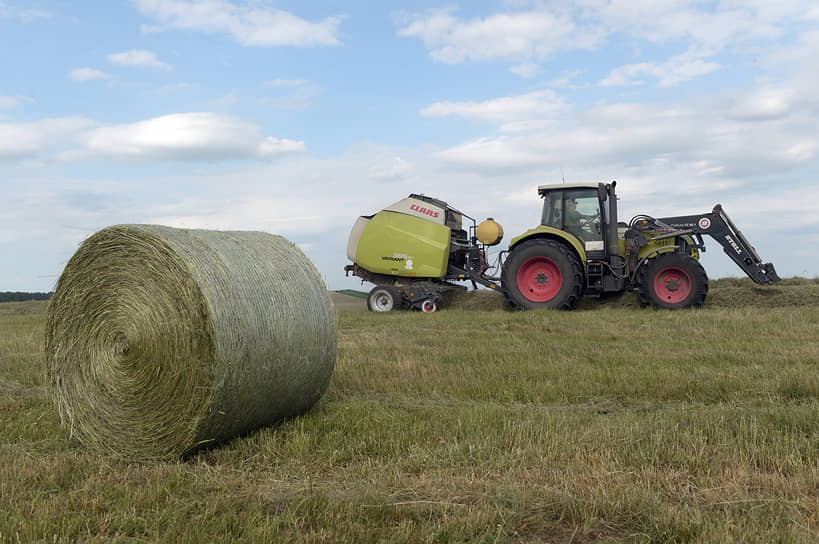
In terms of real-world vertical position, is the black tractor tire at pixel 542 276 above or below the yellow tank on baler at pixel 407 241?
below

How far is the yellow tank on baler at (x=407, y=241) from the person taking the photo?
45.0 ft

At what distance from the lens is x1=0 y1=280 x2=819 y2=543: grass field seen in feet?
9.66

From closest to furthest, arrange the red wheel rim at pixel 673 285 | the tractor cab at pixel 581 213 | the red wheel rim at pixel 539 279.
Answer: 1. the red wheel rim at pixel 673 285
2. the tractor cab at pixel 581 213
3. the red wheel rim at pixel 539 279

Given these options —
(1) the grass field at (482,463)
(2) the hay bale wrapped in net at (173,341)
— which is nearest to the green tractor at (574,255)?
(1) the grass field at (482,463)

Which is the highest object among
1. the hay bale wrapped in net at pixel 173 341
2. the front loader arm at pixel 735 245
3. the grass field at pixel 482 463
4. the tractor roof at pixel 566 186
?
the tractor roof at pixel 566 186

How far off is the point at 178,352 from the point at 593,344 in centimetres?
523

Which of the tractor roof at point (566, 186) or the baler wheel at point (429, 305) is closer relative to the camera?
the tractor roof at point (566, 186)

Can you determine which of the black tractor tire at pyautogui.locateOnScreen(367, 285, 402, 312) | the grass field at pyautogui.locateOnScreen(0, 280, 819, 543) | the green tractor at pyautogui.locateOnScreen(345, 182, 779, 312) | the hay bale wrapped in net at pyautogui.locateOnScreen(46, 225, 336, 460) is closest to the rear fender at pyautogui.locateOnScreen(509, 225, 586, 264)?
the green tractor at pyautogui.locateOnScreen(345, 182, 779, 312)

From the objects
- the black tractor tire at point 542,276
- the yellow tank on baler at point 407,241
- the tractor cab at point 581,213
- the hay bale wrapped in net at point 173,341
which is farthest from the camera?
the yellow tank on baler at point 407,241

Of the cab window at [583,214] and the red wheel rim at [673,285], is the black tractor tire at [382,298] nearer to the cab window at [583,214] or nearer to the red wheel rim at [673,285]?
the cab window at [583,214]

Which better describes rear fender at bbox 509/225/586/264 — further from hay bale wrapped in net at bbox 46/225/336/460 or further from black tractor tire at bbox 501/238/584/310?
hay bale wrapped in net at bbox 46/225/336/460

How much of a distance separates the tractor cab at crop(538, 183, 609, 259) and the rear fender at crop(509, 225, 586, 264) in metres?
0.19

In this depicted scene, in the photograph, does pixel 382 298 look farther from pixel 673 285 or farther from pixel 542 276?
pixel 673 285

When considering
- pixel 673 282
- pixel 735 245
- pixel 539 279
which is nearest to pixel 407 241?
pixel 539 279
